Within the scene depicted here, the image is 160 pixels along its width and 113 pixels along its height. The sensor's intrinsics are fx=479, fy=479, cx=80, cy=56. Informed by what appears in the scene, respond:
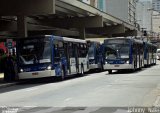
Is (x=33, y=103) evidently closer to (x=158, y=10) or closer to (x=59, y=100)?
(x=59, y=100)

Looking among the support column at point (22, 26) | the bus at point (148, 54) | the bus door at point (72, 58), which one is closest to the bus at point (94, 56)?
the support column at point (22, 26)

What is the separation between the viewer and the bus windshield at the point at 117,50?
37938mm

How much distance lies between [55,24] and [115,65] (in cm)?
2376

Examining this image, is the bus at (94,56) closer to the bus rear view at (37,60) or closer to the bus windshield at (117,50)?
the bus windshield at (117,50)

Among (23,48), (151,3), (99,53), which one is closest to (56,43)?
(23,48)

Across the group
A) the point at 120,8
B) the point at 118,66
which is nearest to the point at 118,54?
the point at 118,66

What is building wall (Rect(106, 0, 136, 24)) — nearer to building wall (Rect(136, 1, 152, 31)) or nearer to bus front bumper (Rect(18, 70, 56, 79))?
building wall (Rect(136, 1, 152, 31))

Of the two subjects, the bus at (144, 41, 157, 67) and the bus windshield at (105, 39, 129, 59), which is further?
the bus at (144, 41, 157, 67)

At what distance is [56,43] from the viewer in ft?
96.3

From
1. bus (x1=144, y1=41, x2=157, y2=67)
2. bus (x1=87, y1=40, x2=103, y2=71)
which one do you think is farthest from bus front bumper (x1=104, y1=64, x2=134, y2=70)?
bus (x1=144, y1=41, x2=157, y2=67)

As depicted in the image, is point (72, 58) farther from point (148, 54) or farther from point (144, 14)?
point (144, 14)

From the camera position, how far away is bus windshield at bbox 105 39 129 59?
37938 mm

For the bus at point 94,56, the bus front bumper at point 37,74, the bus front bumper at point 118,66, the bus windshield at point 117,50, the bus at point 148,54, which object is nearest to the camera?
the bus front bumper at point 37,74

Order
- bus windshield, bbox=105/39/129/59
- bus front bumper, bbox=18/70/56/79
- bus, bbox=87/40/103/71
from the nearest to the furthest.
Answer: bus front bumper, bbox=18/70/56/79
bus windshield, bbox=105/39/129/59
bus, bbox=87/40/103/71
